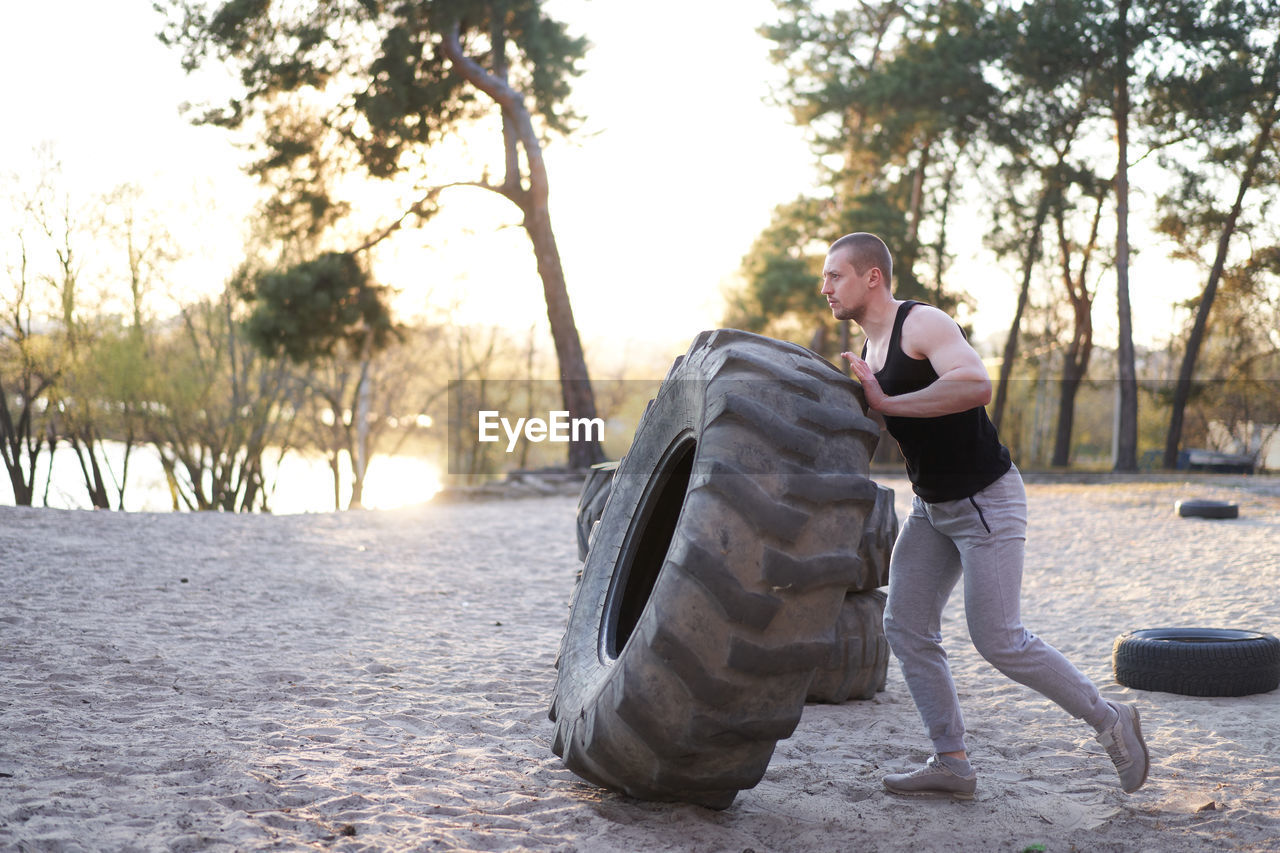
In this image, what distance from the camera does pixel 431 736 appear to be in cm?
421

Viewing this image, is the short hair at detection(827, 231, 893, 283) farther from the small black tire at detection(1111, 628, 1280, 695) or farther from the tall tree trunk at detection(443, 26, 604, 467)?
the tall tree trunk at detection(443, 26, 604, 467)

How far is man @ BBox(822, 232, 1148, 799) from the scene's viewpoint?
3201mm

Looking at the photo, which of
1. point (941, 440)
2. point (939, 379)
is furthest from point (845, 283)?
point (941, 440)

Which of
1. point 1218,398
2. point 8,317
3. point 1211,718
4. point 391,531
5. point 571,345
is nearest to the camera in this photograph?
point 1211,718

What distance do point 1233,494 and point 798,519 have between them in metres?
18.6

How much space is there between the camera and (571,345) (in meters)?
19.5

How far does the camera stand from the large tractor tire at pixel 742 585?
2658mm

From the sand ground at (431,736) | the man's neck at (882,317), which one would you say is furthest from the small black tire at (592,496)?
the man's neck at (882,317)

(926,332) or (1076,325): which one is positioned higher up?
(1076,325)

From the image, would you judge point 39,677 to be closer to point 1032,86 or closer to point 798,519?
point 798,519

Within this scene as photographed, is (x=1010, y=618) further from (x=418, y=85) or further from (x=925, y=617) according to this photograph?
(x=418, y=85)

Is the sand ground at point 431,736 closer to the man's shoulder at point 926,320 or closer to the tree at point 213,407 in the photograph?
the man's shoulder at point 926,320

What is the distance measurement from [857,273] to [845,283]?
5cm

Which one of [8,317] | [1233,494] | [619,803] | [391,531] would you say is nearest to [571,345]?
[391,531]
